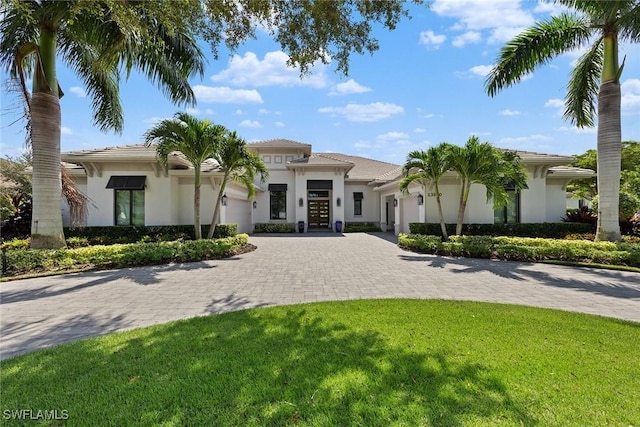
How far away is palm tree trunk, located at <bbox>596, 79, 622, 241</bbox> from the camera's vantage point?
10.9 m

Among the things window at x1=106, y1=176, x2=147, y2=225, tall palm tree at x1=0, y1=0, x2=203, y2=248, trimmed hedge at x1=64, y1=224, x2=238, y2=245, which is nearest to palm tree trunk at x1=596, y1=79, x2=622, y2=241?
tall palm tree at x1=0, y1=0, x2=203, y2=248

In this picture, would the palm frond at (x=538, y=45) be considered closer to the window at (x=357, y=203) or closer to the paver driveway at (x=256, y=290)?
the paver driveway at (x=256, y=290)

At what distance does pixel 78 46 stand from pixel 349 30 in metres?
10.9

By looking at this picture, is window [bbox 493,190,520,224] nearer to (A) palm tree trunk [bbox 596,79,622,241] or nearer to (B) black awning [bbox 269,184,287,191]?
(A) palm tree trunk [bbox 596,79,622,241]

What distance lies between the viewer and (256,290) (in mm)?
7371

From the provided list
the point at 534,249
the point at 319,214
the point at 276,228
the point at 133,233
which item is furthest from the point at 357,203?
the point at 133,233

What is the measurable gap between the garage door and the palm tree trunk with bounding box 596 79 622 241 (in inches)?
712

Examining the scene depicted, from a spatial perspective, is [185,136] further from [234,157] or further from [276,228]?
[276,228]

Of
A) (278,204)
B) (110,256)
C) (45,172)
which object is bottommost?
(110,256)

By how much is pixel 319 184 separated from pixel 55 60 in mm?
17387

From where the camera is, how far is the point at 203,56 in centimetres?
1107

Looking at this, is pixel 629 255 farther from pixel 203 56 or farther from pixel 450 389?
pixel 203 56

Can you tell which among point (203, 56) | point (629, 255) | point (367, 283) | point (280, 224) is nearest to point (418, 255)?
point (367, 283)

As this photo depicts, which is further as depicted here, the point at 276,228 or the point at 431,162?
the point at 276,228
